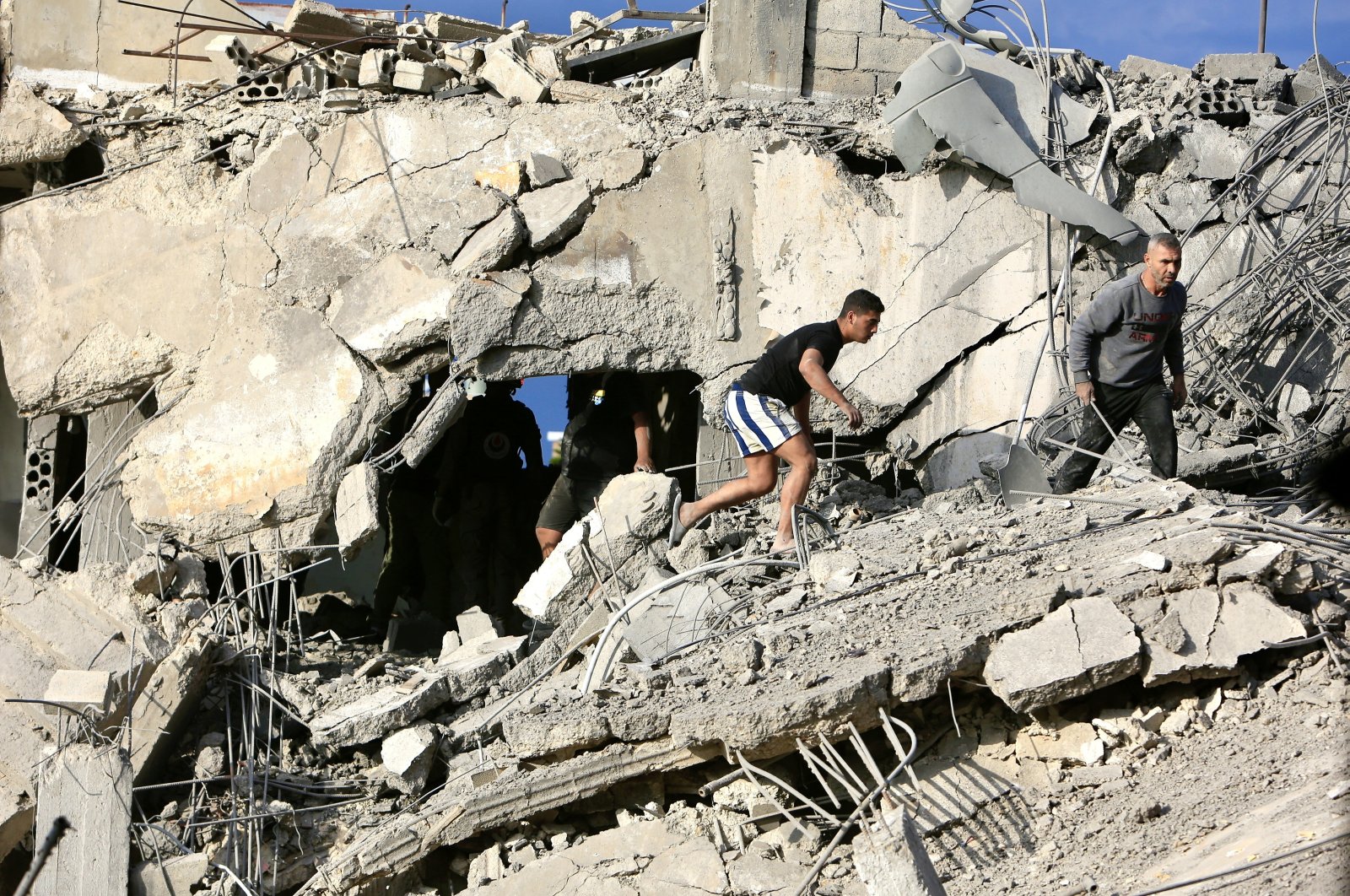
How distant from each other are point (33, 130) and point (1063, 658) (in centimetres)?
634

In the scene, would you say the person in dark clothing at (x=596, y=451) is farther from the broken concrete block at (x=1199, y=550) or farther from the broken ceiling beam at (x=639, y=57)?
the broken concrete block at (x=1199, y=550)

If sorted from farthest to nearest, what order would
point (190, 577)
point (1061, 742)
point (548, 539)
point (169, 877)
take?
point (548, 539)
point (190, 577)
point (169, 877)
point (1061, 742)

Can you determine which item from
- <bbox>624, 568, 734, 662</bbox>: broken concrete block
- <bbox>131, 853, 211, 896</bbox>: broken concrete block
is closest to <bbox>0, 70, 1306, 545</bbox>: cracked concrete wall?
<bbox>624, 568, 734, 662</bbox>: broken concrete block

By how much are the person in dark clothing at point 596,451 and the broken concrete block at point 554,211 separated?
866 mm

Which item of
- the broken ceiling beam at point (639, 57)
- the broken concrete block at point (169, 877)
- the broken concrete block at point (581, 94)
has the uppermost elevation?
the broken ceiling beam at point (639, 57)

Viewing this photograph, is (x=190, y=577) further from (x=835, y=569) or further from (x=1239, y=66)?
(x=1239, y=66)

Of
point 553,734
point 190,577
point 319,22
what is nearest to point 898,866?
point 553,734

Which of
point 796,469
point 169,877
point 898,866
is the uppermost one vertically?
point 796,469

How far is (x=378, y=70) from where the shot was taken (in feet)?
24.7

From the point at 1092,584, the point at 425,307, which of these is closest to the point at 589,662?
the point at 1092,584

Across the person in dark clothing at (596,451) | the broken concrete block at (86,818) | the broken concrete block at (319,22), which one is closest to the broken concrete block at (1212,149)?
the person in dark clothing at (596,451)

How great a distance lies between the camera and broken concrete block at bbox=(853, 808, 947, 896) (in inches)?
138

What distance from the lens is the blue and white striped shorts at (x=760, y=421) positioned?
20.7ft

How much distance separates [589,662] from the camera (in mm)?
5559
